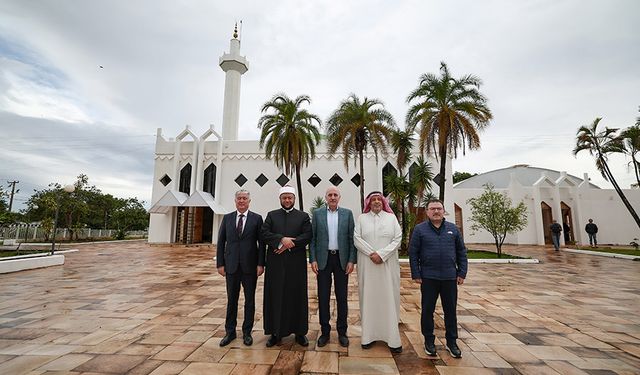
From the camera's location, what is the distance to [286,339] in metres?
3.14

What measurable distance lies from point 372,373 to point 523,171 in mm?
29757

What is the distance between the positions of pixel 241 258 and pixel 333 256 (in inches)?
39.3

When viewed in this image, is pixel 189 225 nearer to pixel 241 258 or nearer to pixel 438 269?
pixel 241 258

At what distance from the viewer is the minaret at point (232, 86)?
2103cm

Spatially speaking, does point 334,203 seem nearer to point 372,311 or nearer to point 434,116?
point 372,311

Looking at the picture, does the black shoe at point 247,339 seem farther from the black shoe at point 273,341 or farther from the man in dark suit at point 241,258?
the black shoe at point 273,341

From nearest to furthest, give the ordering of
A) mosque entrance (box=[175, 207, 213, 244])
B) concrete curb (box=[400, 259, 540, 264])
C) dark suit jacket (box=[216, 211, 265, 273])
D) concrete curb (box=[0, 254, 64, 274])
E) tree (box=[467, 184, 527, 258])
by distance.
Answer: dark suit jacket (box=[216, 211, 265, 273]) → concrete curb (box=[0, 254, 64, 274]) → concrete curb (box=[400, 259, 540, 264]) → tree (box=[467, 184, 527, 258]) → mosque entrance (box=[175, 207, 213, 244])

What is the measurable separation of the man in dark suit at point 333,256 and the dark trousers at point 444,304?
2.56 feet

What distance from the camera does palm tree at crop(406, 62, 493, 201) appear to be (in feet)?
37.4

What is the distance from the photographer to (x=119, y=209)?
3281 cm

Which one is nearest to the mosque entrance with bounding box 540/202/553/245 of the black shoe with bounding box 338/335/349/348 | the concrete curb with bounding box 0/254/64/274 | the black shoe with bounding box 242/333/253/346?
the black shoe with bounding box 338/335/349/348

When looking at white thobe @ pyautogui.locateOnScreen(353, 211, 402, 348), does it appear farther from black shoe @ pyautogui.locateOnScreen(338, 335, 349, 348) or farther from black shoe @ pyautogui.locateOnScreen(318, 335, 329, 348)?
black shoe @ pyautogui.locateOnScreen(318, 335, 329, 348)

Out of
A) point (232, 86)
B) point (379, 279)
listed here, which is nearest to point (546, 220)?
point (379, 279)

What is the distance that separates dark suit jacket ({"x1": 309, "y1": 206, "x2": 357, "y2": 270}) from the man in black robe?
0.32ft
